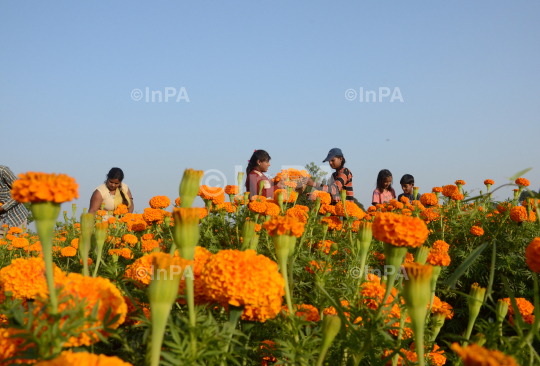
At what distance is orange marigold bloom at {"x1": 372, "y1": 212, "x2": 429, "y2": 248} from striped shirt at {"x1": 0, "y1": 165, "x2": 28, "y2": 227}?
591 cm

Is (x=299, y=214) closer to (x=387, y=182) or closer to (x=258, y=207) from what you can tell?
(x=258, y=207)

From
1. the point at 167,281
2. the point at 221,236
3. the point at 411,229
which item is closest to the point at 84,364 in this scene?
the point at 167,281

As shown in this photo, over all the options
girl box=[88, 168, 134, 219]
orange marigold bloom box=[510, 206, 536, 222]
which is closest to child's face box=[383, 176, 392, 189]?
orange marigold bloom box=[510, 206, 536, 222]

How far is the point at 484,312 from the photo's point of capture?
3064mm

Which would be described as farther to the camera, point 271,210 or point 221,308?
point 271,210

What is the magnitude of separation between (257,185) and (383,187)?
2992mm

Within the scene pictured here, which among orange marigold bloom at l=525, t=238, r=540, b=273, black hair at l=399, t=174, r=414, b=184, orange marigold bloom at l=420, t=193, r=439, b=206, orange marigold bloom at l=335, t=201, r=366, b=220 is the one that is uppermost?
black hair at l=399, t=174, r=414, b=184

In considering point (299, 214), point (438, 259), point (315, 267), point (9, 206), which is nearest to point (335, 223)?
point (299, 214)

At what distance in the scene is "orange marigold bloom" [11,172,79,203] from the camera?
0.80m

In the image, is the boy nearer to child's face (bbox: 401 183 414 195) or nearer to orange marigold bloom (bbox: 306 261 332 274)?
child's face (bbox: 401 183 414 195)

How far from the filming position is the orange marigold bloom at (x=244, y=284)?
1.05m

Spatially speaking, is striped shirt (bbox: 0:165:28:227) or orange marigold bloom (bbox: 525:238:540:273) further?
striped shirt (bbox: 0:165:28:227)

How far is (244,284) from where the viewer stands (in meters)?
1.05

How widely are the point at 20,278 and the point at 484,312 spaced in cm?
322
